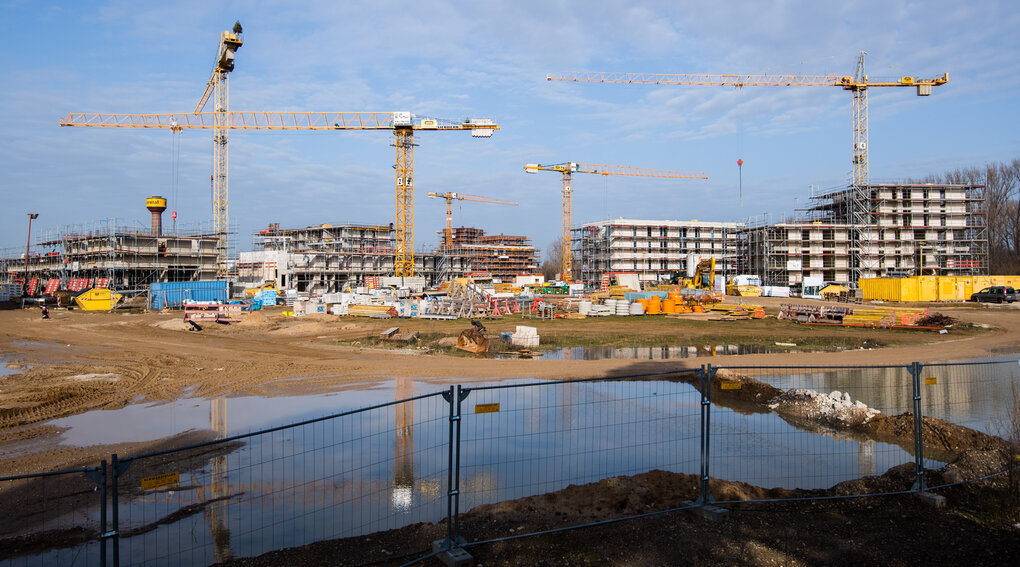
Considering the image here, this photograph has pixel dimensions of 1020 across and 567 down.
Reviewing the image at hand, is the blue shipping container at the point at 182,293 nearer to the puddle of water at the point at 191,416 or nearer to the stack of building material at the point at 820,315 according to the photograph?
the puddle of water at the point at 191,416

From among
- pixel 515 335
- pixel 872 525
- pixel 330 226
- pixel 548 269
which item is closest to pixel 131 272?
pixel 330 226

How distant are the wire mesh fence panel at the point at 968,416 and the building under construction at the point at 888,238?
68.8 m

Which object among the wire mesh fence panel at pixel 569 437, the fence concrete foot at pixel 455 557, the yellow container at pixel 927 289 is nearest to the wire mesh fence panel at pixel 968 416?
the wire mesh fence panel at pixel 569 437

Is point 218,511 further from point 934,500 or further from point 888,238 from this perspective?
point 888,238

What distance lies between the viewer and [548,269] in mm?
159375

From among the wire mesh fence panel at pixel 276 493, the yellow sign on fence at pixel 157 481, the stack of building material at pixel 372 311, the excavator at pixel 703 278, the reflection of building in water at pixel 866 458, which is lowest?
the reflection of building in water at pixel 866 458

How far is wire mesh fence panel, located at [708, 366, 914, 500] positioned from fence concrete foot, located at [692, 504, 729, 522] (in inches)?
52.2

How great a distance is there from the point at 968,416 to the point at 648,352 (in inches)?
426

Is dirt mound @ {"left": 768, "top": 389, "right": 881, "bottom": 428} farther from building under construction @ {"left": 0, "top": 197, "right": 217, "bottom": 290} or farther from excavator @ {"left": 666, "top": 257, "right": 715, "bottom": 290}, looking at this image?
building under construction @ {"left": 0, "top": 197, "right": 217, "bottom": 290}

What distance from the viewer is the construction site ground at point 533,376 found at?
5367mm

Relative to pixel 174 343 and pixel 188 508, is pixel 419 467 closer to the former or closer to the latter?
pixel 188 508

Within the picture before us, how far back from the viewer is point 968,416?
11320 mm

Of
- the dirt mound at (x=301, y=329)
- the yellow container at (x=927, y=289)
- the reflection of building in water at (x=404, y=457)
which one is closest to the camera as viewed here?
the reflection of building in water at (x=404, y=457)

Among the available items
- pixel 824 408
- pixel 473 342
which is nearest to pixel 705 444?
pixel 824 408
